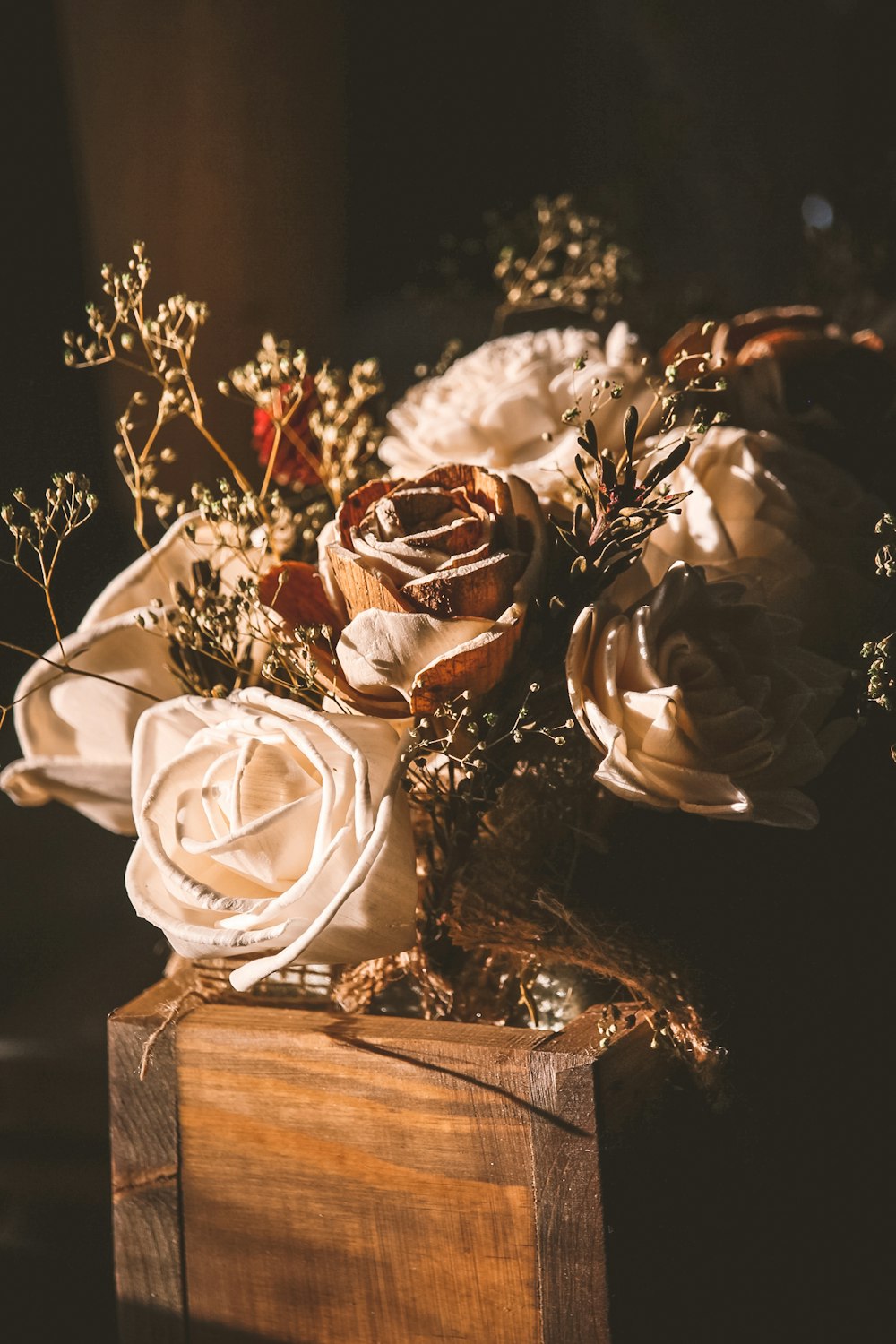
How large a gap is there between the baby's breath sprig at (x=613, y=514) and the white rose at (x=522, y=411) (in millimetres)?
127

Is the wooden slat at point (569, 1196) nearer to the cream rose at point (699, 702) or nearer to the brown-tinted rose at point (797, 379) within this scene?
Result: the cream rose at point (699, 702)

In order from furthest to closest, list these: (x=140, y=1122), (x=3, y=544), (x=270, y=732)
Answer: (x=3, y=544), (x=140, y=1122), (x=270, y=732)

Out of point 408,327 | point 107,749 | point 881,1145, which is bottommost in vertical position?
point 881,1145

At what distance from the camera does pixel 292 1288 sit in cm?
62

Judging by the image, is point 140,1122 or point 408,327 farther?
point 408,327

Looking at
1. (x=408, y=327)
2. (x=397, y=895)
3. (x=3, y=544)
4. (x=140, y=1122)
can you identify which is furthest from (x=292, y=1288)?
(x=408, y=327)

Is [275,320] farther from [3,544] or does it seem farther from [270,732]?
[270,732]

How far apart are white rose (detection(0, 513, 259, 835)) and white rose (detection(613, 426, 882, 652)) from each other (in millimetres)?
270

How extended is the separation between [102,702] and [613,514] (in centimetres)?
31

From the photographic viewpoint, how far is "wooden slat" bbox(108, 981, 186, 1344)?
638 millimetres

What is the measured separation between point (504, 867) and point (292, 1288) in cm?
26

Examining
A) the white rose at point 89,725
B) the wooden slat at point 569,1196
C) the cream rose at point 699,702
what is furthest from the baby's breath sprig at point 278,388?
the wooden slat at point 569,1196

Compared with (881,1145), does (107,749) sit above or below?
above

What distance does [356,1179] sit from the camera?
597 mm
